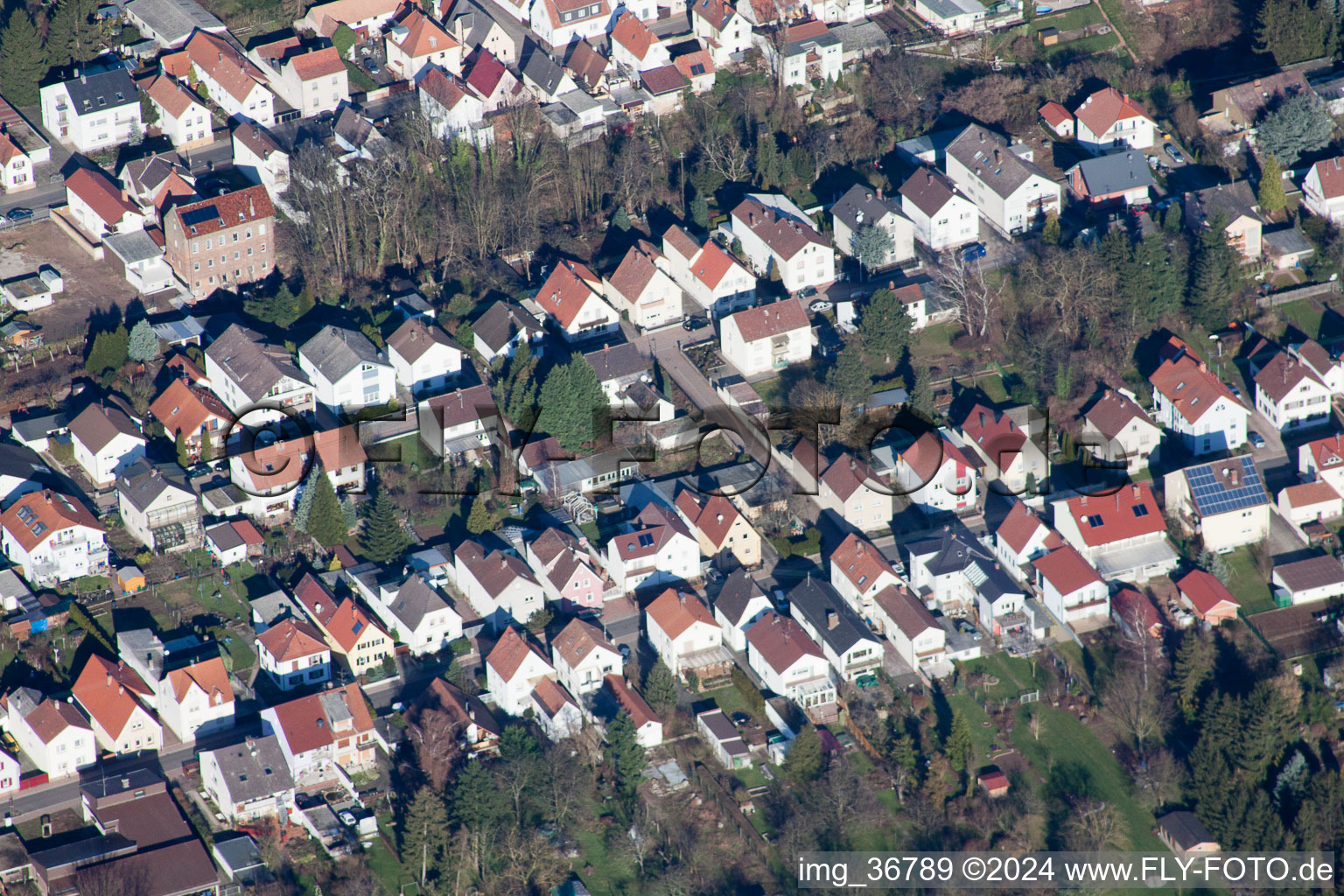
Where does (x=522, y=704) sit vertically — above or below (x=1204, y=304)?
below

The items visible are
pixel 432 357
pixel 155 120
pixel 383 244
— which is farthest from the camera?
pixel 155 120

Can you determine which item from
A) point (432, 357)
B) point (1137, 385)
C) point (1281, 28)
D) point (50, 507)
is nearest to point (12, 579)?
point (50, 507)

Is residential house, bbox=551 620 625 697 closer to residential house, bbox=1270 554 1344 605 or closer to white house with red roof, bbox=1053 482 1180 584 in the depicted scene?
white house with red roof, bbox=1053 482 1180 584

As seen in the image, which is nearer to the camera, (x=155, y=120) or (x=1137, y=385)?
(x=1137, y=385)

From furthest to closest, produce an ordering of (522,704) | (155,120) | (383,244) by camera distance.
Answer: (155,120), (383,244), (522,704)

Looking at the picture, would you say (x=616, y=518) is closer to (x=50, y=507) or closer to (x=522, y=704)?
(x=522, y=704)

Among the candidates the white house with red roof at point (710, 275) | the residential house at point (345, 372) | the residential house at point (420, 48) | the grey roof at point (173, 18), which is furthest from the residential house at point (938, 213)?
the grey roof at point (173, 18)

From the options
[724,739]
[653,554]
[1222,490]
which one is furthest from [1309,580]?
[653,554]
